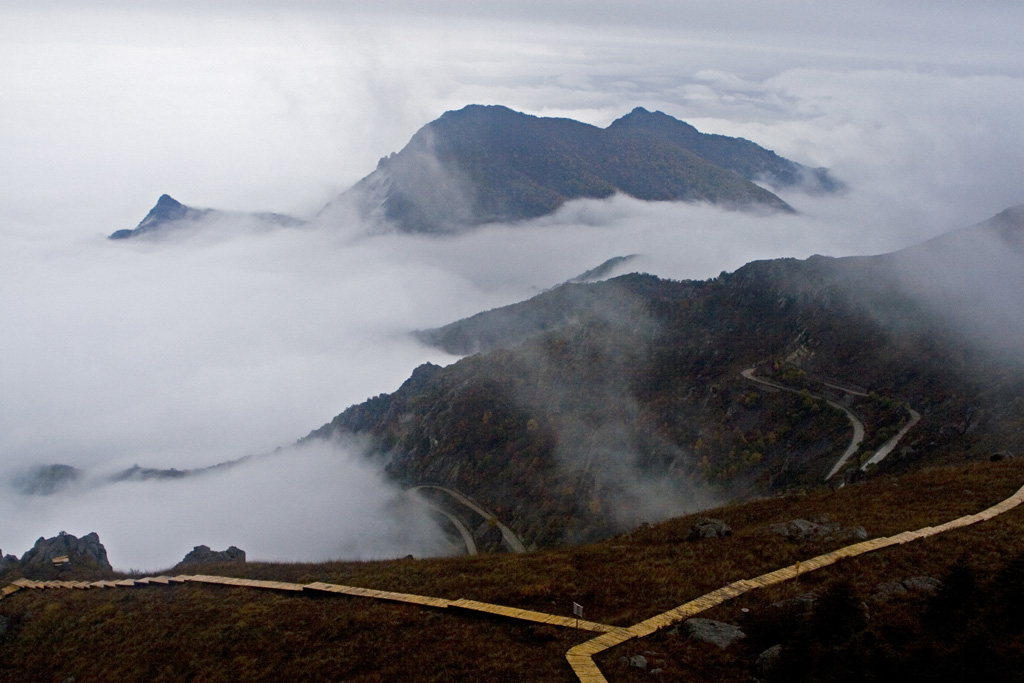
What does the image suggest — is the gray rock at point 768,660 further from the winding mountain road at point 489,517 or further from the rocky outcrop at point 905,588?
the winding mountain road at point 489,517

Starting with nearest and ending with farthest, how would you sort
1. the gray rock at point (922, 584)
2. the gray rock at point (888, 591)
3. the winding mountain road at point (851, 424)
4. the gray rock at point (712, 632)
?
1. the gray rock at point (712, 632)
2. the gray rock at point (888, 591)
3. the gray rock at point (922, 584)
4. the winding mountain road at point (851, 424)

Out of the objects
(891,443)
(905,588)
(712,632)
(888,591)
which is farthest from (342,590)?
(891,443)

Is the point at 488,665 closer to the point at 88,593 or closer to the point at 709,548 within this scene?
the point at 709,548

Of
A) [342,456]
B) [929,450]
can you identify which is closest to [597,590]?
[929,450]

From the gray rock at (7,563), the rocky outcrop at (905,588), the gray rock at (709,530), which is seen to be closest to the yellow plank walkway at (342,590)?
the gray rock at (7,563)

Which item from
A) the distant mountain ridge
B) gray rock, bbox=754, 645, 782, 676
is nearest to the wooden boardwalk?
gray rock, bbox=754, 645, 782, 676

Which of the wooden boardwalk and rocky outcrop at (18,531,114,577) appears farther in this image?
rocky outcrop at (18,531,114,577)

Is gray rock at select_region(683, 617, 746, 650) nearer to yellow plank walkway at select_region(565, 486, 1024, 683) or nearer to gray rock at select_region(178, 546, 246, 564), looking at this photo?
yellow plank walkway at select_region(565, 486, 1024, 683)
